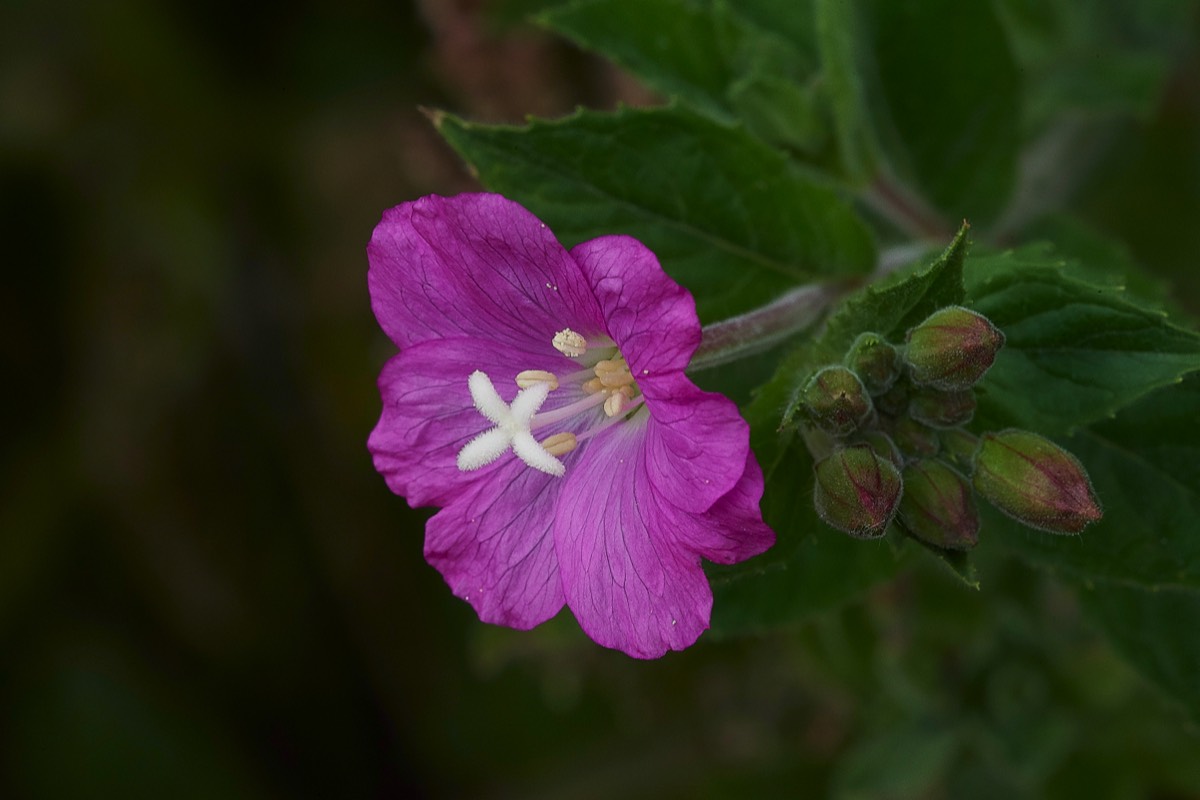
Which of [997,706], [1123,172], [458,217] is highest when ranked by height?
[458,217]

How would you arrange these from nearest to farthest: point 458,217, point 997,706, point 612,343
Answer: point 458,217, point 612,343, point 997,706

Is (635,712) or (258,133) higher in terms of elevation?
(258,133)

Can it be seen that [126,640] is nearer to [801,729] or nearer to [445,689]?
[445,689]

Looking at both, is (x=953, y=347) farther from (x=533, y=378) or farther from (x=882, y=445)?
(x=533, y=378)

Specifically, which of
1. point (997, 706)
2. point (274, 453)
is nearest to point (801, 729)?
point (997, 706)

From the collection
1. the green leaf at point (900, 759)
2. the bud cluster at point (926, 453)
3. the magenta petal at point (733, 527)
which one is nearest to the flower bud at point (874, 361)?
the bud cluster at point (926, 453)

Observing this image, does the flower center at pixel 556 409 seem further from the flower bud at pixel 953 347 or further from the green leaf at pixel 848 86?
the green leaf at pixel 848 86
